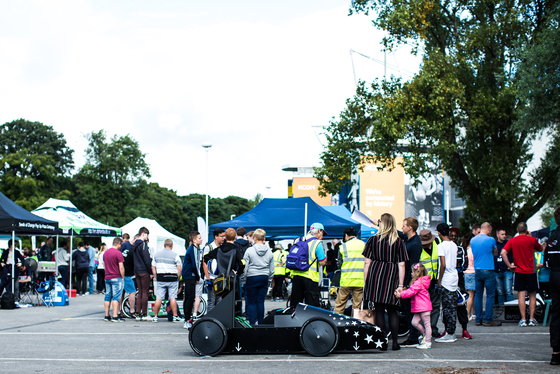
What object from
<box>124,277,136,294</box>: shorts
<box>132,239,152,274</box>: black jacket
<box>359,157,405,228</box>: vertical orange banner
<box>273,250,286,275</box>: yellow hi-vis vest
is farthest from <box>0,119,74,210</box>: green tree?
<box>132,239,152,274</box>: black jacket

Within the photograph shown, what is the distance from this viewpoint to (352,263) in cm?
1012

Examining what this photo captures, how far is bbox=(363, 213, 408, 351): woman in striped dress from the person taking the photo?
8008 millimetres

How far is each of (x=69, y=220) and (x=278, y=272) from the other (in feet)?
33.8

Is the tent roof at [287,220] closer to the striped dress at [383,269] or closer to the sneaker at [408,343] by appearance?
the sneaker at [408,343]

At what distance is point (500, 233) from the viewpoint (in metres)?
13.6

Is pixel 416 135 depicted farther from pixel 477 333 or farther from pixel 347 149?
pixel 477 333

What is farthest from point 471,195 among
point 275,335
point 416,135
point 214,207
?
point 214,207

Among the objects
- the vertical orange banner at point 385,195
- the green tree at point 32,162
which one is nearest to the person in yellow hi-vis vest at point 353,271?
the vertical orange banner at point 385,195

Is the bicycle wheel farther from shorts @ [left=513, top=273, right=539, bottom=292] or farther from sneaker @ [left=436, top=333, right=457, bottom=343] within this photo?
shorts @ [left=513, top=273, right=539, bottom=292]

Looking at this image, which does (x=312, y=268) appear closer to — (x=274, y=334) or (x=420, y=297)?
(x=420, y=297)

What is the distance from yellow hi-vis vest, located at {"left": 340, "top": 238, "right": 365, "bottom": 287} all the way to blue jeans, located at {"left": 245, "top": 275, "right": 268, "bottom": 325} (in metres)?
1.37

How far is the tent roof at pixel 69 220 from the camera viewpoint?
23234mm

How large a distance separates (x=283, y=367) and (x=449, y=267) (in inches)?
145

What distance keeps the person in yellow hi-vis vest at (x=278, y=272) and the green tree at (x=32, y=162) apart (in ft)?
131
